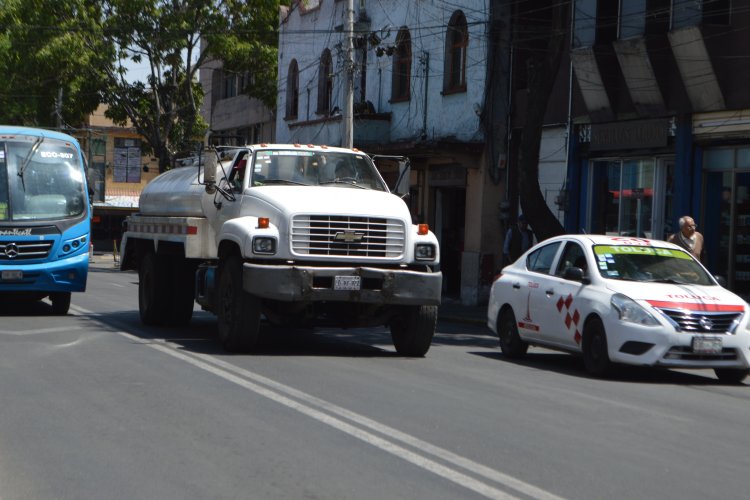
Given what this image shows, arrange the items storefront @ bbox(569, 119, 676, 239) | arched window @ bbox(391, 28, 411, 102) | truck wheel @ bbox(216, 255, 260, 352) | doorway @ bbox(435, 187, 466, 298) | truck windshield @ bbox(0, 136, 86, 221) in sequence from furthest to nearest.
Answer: arched window @ bbox(391, 28, 411, 102) → doorway @ bbox(435, 187, 466, 298) → storefront @ bbox(569, 119, 676, 239) → truck windshield @ bbox(0, 136, 86, 221) → truck wheel @ bbox(216, 255, 260, 352)

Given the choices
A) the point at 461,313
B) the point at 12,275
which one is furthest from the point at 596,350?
the point at 461,313

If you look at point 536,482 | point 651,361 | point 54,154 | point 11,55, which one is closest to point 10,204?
point 54,154

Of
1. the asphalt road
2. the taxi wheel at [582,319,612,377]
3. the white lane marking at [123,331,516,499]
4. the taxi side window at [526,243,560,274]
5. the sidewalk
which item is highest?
the taxi side window at [526,243,560,274]

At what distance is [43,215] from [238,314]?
6.40m

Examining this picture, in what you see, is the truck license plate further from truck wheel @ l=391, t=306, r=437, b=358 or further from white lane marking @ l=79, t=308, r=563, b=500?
white lane marking @ l=79, t=308, r=563, b=500

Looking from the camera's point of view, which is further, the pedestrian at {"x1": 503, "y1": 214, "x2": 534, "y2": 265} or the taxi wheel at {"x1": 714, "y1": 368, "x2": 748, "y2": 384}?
the pedestrian at {"x1": 503, "y1": 214, "x2": 534, "y2": 265}

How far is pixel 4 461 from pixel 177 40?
36.6m

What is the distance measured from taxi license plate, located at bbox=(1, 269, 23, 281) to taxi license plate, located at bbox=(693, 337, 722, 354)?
401 inches

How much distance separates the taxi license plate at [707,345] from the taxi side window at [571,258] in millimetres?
1886

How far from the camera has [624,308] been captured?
12.9 m

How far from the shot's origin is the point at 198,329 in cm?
1772

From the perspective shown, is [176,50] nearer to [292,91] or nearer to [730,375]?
[292,91]

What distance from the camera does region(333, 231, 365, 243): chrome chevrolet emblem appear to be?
13.8m

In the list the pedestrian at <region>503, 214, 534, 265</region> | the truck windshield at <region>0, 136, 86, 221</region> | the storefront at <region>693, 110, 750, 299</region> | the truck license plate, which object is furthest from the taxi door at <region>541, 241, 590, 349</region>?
the pedestrian at <region>503, 214, 534, 265</region>
